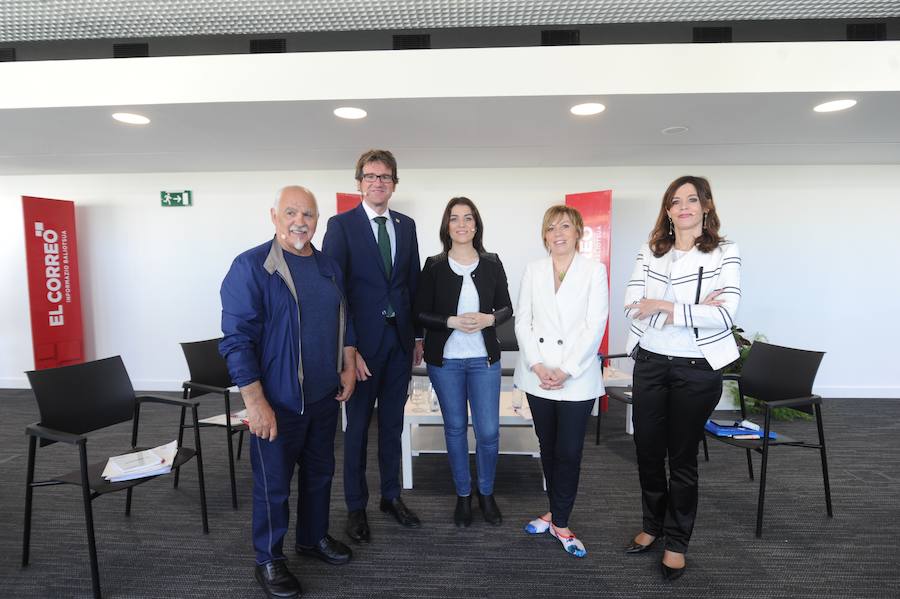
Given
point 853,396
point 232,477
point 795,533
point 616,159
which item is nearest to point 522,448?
point 795,533

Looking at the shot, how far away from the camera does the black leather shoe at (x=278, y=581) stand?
190 cm

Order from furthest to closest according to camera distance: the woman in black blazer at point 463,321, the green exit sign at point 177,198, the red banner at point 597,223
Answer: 1. the green exit sign at point 177,198
2. the red banner at point 597,223
3. the woman in black blazer at point 463,321

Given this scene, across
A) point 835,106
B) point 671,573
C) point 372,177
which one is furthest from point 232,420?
point 835,106

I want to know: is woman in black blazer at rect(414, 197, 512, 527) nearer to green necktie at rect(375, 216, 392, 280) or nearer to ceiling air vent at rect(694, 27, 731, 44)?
green necktie at rect(375, 216, 392, 280)

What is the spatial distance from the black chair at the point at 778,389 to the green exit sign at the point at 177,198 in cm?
558

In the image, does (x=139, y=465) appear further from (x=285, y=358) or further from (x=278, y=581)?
(x=285, y=358)

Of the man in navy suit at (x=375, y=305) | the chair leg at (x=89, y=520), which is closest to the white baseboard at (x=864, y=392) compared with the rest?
the man in navy suit at (x=375, y=305)

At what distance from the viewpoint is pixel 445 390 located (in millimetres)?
2326

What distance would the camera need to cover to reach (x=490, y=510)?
2.49m

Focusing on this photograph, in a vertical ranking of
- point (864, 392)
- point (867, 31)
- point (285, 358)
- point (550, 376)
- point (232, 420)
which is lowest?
point (864, 392)

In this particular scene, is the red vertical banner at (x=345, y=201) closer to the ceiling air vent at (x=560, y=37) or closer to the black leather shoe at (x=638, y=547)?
the ceiling air vent at (x=560, y=37)

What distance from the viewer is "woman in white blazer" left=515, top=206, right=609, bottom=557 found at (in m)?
2.05

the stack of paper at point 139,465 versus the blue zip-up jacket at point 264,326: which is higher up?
the blue zip-up jacket at point 264,326

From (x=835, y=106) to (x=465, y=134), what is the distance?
2.57m
